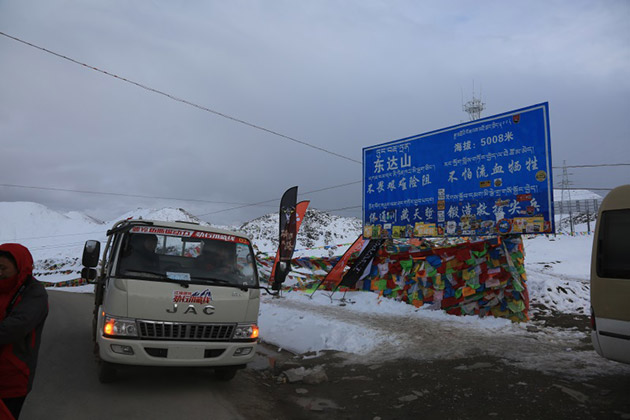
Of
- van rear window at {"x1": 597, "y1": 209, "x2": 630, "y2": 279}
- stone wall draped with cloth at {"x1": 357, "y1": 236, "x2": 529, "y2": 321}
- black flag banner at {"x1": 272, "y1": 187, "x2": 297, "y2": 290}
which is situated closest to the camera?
van rear window at {"x1": 597, "y1": 209, "x2": 630, "y2": 279}

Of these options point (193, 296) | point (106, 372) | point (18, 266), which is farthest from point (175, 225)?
point (18, 266)

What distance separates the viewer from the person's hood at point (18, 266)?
9.05ft

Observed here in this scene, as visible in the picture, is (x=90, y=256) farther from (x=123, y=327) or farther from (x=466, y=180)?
(x=466, y=180)

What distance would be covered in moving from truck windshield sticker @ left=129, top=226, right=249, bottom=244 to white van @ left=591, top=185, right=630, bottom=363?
4872 millimetres

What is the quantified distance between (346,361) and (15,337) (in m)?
5.75

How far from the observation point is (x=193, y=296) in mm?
5027

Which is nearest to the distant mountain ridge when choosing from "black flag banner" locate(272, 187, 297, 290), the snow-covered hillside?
the snow-covered hillside

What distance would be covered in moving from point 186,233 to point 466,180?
851 cm

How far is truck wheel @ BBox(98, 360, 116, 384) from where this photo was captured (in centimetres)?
520

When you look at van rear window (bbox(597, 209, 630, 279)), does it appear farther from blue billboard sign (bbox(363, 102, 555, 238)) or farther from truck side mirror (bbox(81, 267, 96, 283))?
truck side mirror (bbox(81, 267, 96, 283))

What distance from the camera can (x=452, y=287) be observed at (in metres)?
11.1

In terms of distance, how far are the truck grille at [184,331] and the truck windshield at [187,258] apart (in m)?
0.58

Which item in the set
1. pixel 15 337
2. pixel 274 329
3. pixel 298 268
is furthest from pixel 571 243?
pixel 15 337

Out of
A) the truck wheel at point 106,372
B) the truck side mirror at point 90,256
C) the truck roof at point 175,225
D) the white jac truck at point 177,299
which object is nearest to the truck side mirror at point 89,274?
the white jac truck at point 177,299
